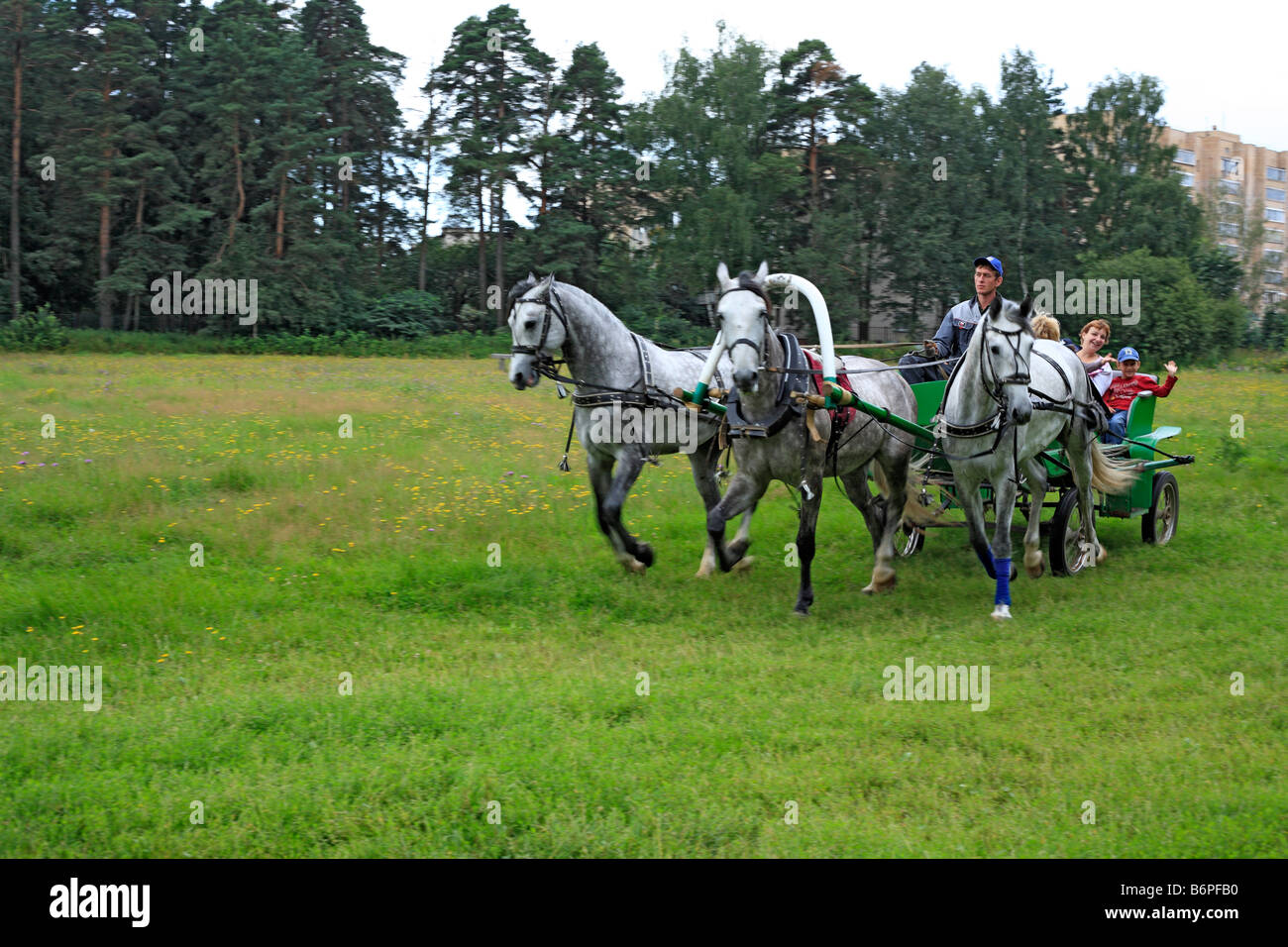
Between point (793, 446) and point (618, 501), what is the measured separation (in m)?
1.63

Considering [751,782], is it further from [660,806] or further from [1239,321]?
[1239,321]

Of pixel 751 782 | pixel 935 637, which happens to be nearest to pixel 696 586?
pixel 935 637

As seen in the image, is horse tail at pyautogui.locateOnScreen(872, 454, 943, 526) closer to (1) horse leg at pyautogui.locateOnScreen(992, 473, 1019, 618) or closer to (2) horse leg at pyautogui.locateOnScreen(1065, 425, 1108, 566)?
(1) horse leg at pyautogui.locateOnScreen(992, 473, 1019, 618)

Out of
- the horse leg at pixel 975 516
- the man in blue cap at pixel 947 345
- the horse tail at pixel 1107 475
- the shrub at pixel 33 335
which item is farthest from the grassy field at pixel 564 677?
the shrub at pixel 33 335

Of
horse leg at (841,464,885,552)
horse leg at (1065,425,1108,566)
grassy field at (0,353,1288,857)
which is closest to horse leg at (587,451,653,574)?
grassy field at (0,353,1288,857)

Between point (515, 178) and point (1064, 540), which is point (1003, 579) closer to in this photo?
point (1064, 540)

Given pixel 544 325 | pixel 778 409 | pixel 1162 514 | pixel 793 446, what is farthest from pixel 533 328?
pixel 1162 514

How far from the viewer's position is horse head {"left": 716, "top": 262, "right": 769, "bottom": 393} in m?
7.68

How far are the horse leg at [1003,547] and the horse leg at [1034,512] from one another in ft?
2.99

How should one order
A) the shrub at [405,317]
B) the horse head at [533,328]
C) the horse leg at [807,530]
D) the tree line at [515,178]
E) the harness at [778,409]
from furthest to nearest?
the shrub at [405,317] < the tree line at [515,178] < the horse head at [533,328] < the horse leg at [807,530] < the harness at [778,409]

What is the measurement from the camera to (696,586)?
9320 mm

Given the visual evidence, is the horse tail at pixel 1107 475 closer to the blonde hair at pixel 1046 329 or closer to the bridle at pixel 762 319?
the blonde hair at pixel 1046 329

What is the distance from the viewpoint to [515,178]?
4362cm

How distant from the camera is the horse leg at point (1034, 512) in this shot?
9781 millimetres
